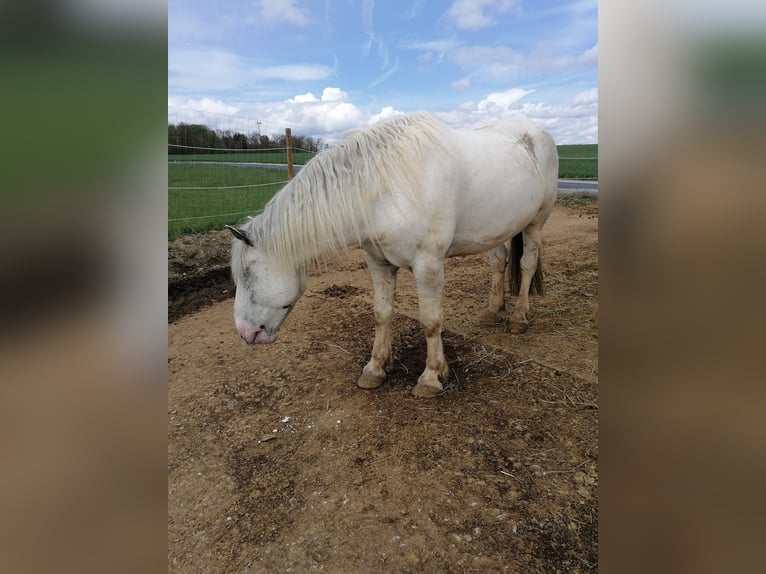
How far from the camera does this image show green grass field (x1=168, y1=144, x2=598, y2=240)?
23.8 ft

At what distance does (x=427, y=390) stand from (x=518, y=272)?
6.62ft

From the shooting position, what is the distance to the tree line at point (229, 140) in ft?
26.8

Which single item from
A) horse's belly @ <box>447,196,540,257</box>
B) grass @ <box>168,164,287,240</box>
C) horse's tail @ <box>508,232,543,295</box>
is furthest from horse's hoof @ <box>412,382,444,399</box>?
grass @ <box>168,164,287,240</box>

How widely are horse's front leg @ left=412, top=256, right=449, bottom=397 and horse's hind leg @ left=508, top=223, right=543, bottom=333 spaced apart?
3.95 ft

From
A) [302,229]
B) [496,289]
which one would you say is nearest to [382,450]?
[302,229]

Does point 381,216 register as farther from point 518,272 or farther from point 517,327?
point 518,272

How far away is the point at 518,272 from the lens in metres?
4.46

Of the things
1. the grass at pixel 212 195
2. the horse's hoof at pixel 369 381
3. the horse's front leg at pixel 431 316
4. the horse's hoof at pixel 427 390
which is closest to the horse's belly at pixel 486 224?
the horse's front leg at pixel 431 316
